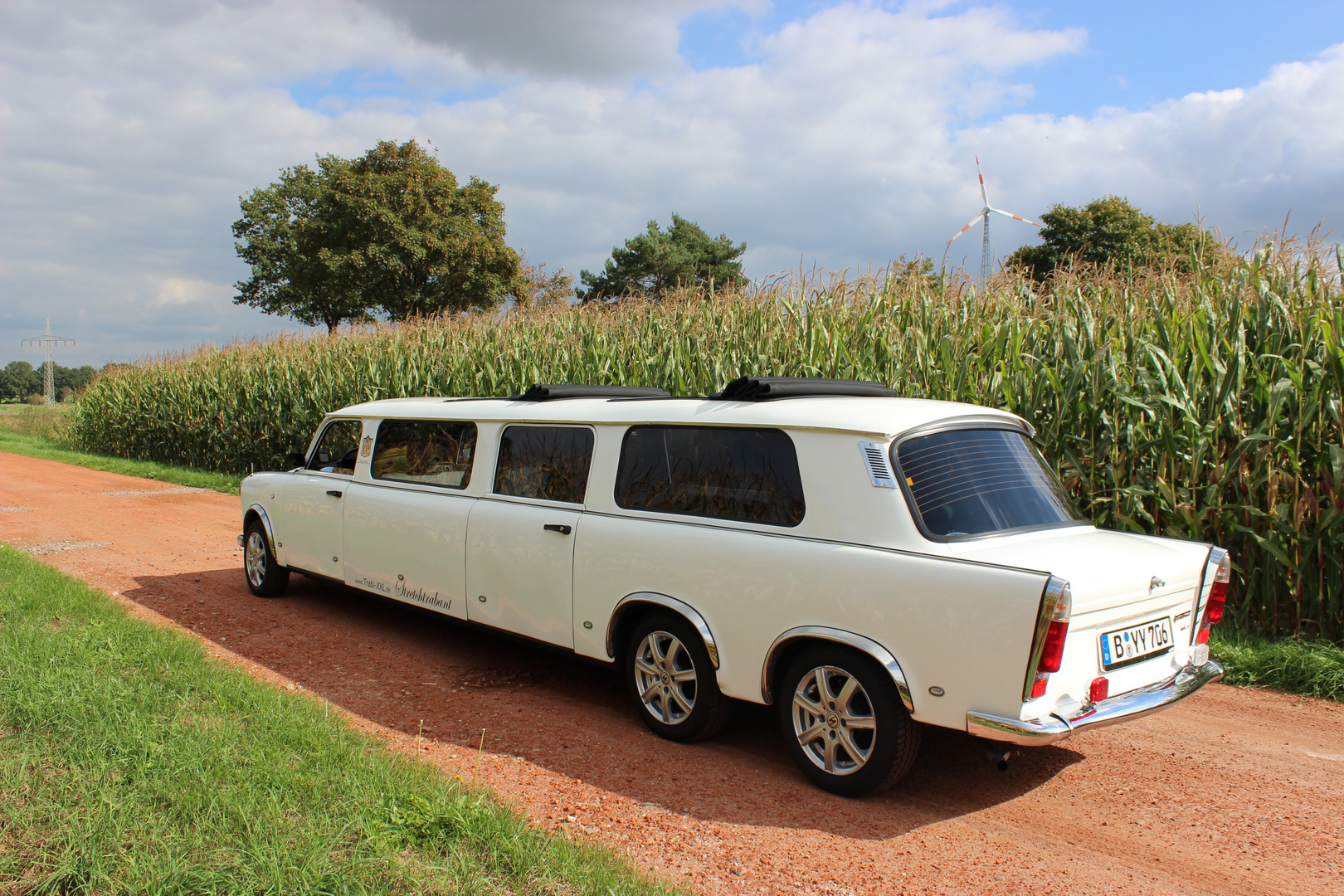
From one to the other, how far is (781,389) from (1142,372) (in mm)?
3382

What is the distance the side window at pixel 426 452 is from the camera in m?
5.84

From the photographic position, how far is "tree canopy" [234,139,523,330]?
35.8 metres

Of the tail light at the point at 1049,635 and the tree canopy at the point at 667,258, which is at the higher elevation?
the tree canopy at the point at 667,258

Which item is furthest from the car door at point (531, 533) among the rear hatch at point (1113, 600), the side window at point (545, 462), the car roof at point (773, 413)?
the rear hatch at point (1113, 600)

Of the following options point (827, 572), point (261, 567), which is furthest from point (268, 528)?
point (827, 572)

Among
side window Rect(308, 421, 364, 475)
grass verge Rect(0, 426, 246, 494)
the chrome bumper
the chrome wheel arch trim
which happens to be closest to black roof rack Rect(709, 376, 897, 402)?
the chrome wheel arch trim

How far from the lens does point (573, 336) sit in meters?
12.4

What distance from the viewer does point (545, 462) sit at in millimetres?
5285

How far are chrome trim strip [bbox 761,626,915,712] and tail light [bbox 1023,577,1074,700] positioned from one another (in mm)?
487

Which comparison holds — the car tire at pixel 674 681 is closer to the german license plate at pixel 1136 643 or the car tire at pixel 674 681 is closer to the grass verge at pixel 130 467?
the german license plate at pixel 1136 643

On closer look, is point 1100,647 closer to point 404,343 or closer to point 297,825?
point 297,825

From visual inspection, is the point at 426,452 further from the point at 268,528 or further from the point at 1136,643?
the point at 1136,643

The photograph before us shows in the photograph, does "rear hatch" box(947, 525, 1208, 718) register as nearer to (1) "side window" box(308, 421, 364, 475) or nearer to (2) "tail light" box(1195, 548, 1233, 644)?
(2) "tail light" box(1195, 548, 1233, 644)

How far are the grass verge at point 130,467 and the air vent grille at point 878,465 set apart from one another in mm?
15245
